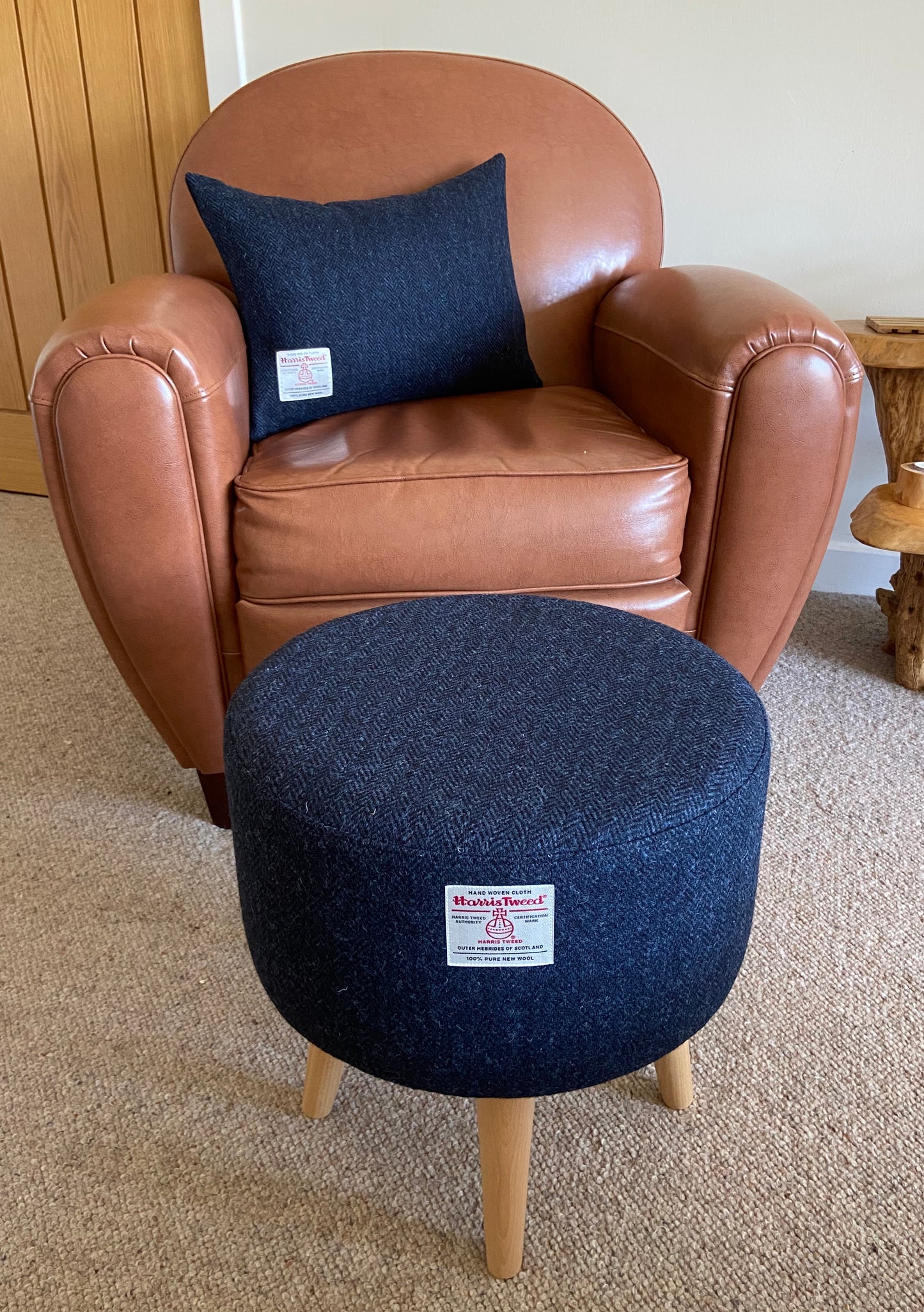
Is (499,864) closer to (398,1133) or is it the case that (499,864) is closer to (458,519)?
(398,1133)

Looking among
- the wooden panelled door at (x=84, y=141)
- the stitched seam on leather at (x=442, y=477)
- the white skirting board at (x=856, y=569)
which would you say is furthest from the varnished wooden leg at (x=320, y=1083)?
the wooden panelled door at (x=84, y=141)

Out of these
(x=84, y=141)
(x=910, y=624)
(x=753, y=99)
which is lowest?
(x=910, y=624)

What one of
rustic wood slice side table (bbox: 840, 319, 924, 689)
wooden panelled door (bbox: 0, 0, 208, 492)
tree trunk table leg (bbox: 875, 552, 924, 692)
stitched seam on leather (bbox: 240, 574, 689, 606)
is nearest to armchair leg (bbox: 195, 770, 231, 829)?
stitched seam on leather (bbox: 240, 574, 689, 606)

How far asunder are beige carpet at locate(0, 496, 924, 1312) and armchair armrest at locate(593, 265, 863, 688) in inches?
12.2

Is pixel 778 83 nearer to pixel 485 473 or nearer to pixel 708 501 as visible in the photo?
pixel 708 501

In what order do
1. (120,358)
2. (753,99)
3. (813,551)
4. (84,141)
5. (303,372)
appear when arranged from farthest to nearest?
(84,141) < (753,99) < (303,372) < (813,551) < (120,358)

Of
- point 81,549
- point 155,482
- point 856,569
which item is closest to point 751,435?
point 155,482

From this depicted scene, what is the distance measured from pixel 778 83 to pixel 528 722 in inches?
62.7

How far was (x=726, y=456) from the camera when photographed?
1.24 m

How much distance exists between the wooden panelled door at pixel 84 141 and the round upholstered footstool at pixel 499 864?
1821 millimetres

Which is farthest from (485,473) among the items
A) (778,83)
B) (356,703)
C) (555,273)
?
(778,83)

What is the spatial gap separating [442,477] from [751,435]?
14.7 inches

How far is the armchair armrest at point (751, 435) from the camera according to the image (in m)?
1.19

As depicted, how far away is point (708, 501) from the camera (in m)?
1.27
